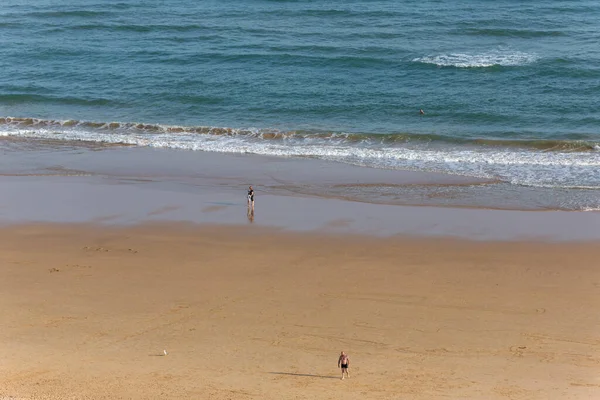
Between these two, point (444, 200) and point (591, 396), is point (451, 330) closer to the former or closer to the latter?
point (591, 396)

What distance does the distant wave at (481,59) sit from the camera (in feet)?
140

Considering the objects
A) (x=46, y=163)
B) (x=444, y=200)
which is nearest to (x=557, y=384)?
(x=444, y=200)

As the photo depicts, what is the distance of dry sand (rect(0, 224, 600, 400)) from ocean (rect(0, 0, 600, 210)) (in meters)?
5.56

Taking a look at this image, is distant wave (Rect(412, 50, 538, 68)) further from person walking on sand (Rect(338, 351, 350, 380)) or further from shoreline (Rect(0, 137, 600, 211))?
person walking on sand (Rect(338, 351, 350, 380))

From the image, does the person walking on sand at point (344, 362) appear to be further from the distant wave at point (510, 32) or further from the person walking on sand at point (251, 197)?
the distant wave at point (510, 32)

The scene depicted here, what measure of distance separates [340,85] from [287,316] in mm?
23817

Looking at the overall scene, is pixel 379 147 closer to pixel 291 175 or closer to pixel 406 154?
pixel 406 154

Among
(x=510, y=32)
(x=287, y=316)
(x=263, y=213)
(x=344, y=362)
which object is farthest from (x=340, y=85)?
(x=344, y=362)

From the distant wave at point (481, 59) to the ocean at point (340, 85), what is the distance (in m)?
0.10

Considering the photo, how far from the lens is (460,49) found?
45781 mm

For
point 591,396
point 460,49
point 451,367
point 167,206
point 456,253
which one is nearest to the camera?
point 591,396

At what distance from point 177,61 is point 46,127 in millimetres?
10398

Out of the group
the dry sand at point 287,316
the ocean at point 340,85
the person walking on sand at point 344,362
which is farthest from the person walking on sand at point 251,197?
the person walking on sand at point 344,362

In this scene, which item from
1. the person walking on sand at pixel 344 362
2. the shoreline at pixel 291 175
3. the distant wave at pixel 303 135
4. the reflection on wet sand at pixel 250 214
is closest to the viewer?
the person walking on sand at pixel 344 362
